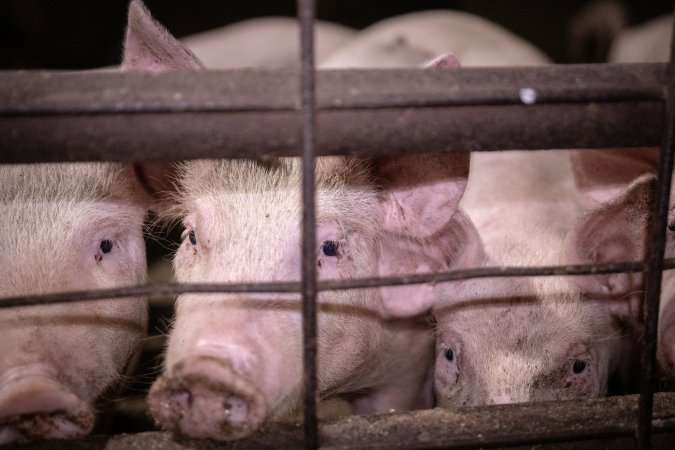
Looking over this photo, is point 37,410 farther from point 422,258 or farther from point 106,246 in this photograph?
point 422,258

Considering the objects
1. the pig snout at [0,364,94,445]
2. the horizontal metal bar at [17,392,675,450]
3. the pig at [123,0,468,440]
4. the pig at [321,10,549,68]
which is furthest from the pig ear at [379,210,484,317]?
the pig at [321,10,549,68]

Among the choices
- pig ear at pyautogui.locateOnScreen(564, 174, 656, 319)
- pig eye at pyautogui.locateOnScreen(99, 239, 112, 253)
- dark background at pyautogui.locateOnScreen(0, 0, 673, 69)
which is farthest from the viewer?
dark background at pyautogui.locateOnScreen(0, 0, 673, 69)

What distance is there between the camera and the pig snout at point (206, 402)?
135 centimetres

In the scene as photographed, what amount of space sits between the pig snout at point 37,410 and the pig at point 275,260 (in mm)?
245

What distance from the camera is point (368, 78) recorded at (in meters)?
1.23

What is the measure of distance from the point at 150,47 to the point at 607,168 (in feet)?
5.32

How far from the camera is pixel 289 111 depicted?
47.3 inches

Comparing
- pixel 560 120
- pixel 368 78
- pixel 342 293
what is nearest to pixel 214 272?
pixel 342 293

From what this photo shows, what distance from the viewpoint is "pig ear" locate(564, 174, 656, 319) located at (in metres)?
1.74

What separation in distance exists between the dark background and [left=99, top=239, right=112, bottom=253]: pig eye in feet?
14.1

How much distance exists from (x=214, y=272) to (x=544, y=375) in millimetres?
1021

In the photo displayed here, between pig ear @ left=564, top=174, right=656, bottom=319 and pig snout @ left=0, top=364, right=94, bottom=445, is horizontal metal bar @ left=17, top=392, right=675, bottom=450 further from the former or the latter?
pig ear @ left=564, top=174, right=656, bottom=319

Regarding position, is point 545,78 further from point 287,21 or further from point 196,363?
point 287,21

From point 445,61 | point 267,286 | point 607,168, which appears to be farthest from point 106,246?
point 607,168
